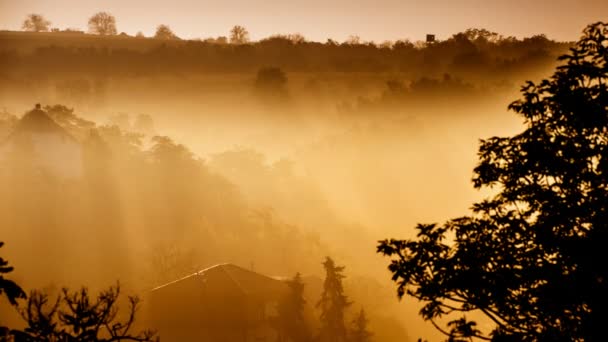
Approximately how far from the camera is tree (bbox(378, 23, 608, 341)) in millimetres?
9445

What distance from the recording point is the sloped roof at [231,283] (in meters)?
37.8

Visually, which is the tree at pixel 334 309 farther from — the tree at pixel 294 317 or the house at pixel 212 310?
the house at pixel 212 310

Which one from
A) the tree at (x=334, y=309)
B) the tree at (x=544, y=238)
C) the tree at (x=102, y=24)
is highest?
the tree at (x=102, y=24)

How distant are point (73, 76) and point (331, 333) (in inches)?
3959

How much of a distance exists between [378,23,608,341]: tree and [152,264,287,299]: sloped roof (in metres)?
29.3

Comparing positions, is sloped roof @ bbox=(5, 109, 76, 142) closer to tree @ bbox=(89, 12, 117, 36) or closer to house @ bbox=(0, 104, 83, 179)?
house @ bbox=(0, 104, 83, 179)

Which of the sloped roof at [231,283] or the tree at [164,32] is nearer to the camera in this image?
the sloped roof at [231,283]

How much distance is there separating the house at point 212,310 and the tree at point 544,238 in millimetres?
28653

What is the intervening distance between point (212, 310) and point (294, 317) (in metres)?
5.50

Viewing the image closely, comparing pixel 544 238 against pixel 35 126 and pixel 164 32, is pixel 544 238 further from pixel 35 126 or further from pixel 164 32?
pixel 164 32

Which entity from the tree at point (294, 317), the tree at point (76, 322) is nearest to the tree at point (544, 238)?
the tree at point (76, 322)

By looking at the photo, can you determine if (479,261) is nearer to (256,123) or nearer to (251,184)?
(251,184)

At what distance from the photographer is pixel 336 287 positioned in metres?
36.0

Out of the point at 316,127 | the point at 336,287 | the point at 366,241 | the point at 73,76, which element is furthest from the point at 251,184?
the point at 73,76
